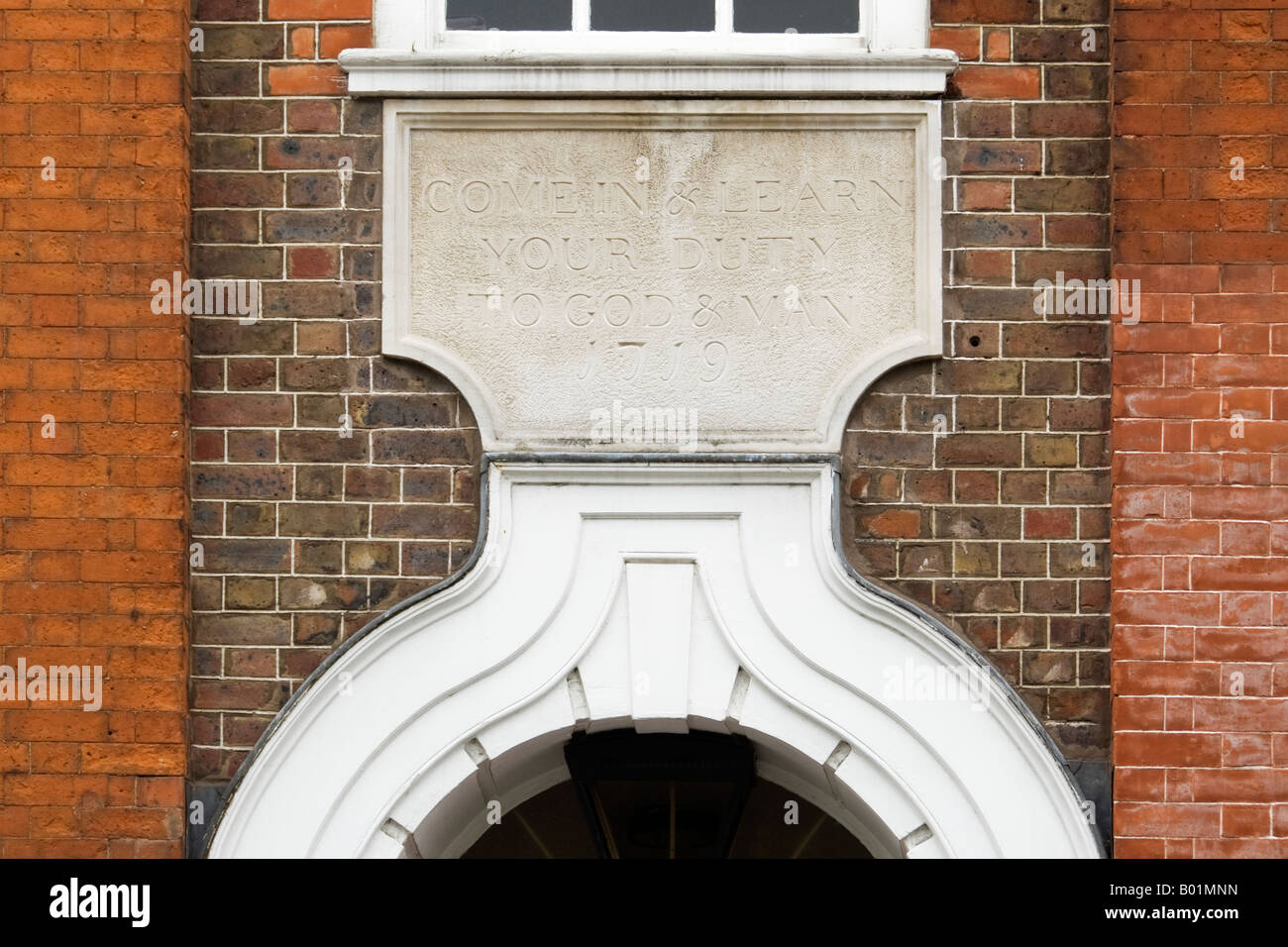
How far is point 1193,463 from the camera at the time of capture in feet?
17.6

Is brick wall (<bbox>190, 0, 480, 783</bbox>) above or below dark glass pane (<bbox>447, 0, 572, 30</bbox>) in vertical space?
below

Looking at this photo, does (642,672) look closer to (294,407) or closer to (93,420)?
(294,407)

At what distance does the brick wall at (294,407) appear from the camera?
5.54 m

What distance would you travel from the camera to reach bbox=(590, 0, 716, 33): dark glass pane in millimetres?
5855

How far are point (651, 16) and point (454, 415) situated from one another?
1.58 meters

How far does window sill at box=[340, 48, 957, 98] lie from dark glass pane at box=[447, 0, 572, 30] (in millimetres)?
273

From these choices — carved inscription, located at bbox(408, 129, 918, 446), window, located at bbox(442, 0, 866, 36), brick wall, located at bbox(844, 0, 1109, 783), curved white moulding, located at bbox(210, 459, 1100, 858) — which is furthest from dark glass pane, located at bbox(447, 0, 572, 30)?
curved white moulding, located at bbox(210, 459, 1100, 858)

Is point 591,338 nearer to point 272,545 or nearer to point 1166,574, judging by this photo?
point 272,545

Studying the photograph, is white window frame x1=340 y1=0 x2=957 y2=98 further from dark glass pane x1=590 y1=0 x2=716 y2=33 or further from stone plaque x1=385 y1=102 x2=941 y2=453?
dark glass pane x1=590 y1=0 x2=716 y2=33

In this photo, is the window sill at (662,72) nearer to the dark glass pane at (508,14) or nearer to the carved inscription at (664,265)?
the carved inscription at (664,265)

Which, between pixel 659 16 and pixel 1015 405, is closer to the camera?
pixel 1015 405

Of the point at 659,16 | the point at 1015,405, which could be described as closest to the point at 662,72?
the point at 659,16

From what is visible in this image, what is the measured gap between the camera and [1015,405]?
557 centimetres

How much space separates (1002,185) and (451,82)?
1.90m
